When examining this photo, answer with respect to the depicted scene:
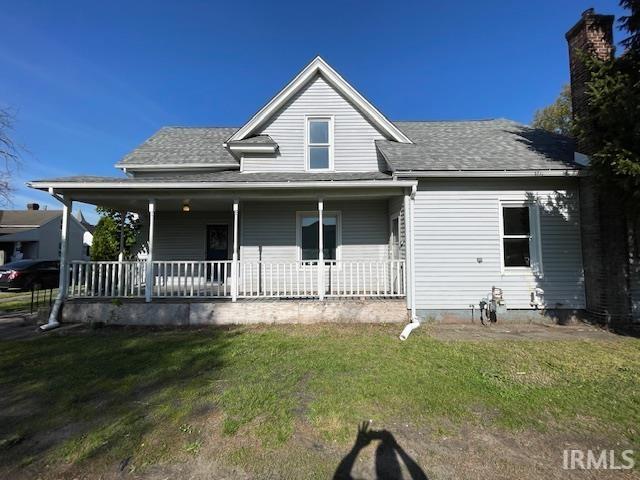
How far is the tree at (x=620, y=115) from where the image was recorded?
21.6 feet

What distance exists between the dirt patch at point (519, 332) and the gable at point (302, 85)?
576 centimetres

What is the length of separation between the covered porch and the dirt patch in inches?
47.7

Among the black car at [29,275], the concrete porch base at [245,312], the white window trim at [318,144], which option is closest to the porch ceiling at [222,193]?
the white window trim at [318,144]

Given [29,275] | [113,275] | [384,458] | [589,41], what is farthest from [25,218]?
[589,41]

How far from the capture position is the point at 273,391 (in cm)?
466

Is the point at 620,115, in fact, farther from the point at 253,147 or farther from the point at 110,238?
the point at 110,238

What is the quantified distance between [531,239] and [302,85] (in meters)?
7.83

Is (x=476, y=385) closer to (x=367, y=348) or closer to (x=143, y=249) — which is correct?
(x=367, y=348)

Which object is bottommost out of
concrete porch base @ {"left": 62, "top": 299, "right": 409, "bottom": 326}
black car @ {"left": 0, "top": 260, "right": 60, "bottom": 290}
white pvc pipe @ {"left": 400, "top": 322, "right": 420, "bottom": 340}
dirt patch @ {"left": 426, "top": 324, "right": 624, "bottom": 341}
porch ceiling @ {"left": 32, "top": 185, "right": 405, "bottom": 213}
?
dirt patch @ {"left": 426, "top": 324, "right": 624, "bottom": 341}

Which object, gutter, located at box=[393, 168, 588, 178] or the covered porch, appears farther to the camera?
the covered porch

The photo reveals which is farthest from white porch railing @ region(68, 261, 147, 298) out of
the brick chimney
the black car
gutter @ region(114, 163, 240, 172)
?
the brick chimney

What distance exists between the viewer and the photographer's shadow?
118 inches

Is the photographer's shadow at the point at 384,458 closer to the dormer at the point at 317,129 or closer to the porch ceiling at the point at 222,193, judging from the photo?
the porch ceiling at the point at 222,193

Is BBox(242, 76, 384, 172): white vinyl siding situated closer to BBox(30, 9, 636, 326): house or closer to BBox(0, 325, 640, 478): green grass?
BBox(30, 9, 636, 326): house
